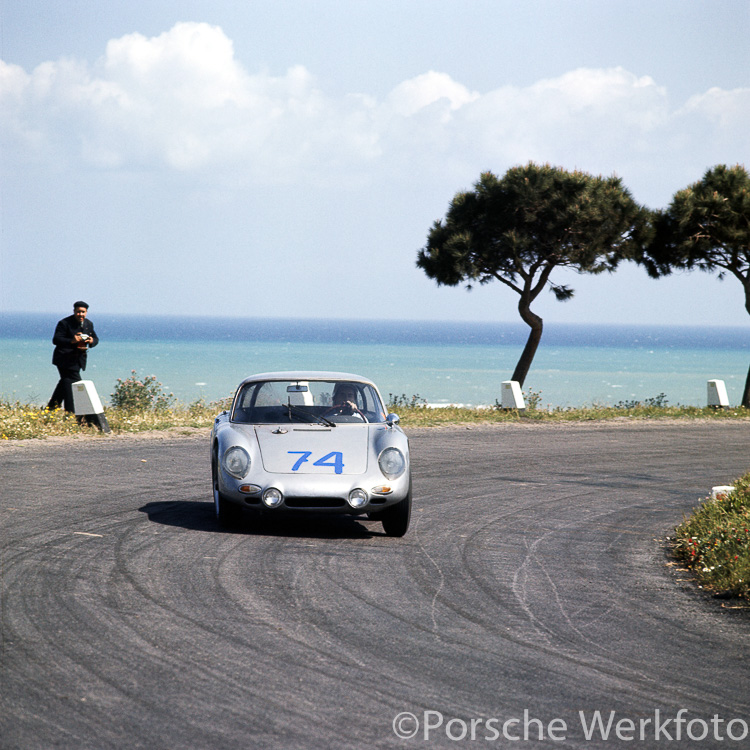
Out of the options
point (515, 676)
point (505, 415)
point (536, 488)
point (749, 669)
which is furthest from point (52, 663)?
point (505, 415)

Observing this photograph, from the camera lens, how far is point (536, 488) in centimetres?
1177

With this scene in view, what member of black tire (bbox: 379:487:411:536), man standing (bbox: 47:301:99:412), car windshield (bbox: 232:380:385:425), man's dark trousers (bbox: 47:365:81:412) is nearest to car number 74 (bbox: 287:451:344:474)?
black tire (bbox: 379:487:411:536)

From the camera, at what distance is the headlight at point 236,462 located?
849cm

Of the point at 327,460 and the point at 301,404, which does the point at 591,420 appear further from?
the point at 327,460

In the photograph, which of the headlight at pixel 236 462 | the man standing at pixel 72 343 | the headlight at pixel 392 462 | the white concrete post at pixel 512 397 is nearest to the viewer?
the headlight at pixel 236 462

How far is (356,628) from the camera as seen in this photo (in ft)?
18.4

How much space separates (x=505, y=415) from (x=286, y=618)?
673 inches

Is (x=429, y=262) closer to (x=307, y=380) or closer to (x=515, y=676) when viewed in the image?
(x=307, y=380)

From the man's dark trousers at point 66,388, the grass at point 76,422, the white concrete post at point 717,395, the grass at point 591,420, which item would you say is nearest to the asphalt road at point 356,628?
the grass at point 591,420

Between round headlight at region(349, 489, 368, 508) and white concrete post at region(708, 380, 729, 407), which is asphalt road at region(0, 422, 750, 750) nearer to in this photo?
round headlight at region(349, 489, 368, 508)

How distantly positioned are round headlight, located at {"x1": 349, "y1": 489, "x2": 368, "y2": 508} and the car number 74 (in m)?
0.27

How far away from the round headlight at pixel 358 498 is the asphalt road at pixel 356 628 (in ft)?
1.20

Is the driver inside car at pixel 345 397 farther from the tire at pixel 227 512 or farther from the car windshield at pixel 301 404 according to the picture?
the tire at pixel 227 512

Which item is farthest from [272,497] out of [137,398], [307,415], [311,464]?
[137,398]
